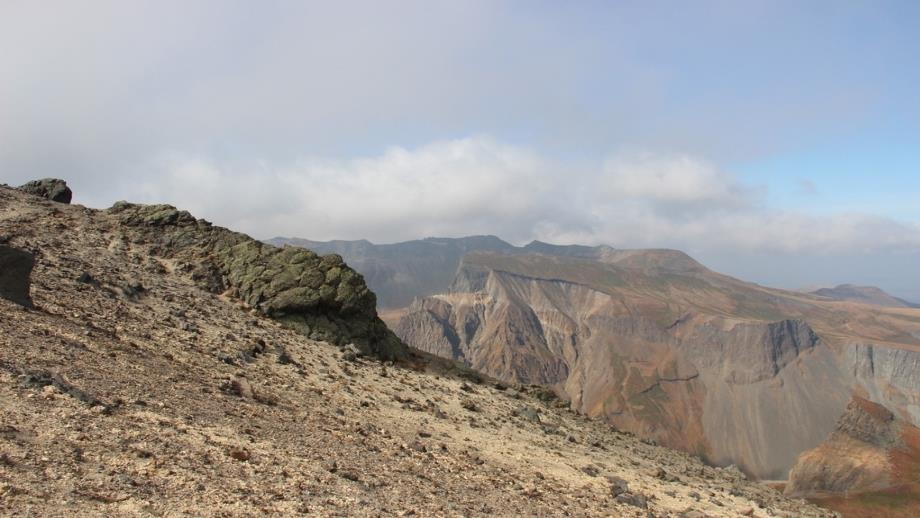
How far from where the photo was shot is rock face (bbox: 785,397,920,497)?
8619 cm

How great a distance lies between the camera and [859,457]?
9369cm

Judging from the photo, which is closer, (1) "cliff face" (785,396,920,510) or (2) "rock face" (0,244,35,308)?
(2) "rock face" (0,244,35,308)

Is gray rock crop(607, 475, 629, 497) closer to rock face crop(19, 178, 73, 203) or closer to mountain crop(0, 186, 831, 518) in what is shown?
mountain crop(0, 186, 831, 518)

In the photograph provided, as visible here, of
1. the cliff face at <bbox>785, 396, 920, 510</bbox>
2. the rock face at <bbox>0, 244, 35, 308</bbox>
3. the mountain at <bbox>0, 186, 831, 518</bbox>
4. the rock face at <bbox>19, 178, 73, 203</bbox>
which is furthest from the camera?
the cliff face at <bbox>785, 396, 920, 510</bbox>

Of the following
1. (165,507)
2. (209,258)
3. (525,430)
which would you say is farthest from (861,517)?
(165,507)

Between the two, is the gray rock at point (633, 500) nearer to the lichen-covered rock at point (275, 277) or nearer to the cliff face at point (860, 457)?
the lichen-covered rock at point (275, 277)

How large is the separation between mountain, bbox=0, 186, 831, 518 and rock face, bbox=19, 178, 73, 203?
426 centimetres

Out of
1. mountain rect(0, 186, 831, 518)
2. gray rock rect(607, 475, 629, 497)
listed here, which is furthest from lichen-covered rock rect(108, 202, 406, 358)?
gray rock rect(607, 475, 629, 497)

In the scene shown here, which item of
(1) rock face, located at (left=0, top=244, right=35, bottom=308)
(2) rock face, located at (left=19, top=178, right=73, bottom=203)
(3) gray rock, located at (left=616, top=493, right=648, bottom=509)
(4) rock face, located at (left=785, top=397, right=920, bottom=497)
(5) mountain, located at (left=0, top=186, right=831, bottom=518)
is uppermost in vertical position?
(2) rock face, located at (left=19, top=178, right=73, bottom=203)

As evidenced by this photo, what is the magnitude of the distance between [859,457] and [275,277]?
105 m

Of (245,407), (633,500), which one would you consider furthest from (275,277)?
(633,500)

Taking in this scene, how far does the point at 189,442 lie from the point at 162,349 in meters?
8.48

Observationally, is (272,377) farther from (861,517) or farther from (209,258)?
(861,517)

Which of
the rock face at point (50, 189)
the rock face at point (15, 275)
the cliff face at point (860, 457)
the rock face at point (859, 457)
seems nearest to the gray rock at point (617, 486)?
the rock face at point (15, 275)
